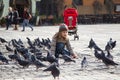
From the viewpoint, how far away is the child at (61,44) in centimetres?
1227

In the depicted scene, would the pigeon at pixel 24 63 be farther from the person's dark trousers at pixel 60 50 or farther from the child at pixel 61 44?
the person's dark trousers at pixel 60 50

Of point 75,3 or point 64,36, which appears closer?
point 64,36

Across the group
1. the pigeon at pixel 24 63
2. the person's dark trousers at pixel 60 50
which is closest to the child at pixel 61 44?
the person's dark trousers at pixel 60 50

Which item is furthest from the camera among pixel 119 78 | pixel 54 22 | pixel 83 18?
pixel 83 18

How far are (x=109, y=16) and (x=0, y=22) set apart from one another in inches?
674

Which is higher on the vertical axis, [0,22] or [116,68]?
[116,68]

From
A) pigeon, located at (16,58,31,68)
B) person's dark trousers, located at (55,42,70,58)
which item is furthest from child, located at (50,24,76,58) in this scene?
pigeon, located at (16,58,31,68)

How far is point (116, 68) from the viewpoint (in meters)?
11.9

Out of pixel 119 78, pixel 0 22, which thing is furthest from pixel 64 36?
pixel 0 22

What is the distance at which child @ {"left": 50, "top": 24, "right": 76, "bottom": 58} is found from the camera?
40.3 feet

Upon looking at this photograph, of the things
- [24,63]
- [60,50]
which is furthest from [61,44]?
[24,63]

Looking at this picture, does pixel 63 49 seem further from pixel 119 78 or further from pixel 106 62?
pixel 119 78

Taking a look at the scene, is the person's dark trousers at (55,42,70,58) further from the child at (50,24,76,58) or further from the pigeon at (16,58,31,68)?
the pigeon at (16,58,31,68)

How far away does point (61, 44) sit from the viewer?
1285cm
